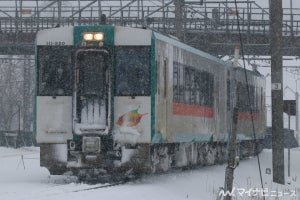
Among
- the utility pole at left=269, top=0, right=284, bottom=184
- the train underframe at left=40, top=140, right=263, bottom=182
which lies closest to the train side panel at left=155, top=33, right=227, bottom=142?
the train underframe at left=40, top=140, right=263, bottom=182

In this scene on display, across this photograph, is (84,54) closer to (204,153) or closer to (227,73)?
(204,153)

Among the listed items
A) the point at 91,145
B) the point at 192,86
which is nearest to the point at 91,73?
the point at 91,145

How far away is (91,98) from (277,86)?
21.5 feet

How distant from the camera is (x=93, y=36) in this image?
17.1 m

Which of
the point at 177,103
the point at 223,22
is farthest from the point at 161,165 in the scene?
the point at 223,22

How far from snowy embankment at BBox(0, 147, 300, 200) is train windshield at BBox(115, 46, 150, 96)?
6.35 ft

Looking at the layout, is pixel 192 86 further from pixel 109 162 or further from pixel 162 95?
pixel 109 162

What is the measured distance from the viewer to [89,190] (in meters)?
14.4

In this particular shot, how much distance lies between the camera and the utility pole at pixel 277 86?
2164cm

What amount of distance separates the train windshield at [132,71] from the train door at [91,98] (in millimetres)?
290

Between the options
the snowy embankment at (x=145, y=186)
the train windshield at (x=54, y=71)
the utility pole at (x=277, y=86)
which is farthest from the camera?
the utility pole at (x=277, y=86)

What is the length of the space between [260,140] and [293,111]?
38.2 ft

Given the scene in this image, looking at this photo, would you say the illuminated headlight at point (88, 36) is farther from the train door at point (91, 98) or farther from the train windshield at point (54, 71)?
the train windshield at point (54, 71)

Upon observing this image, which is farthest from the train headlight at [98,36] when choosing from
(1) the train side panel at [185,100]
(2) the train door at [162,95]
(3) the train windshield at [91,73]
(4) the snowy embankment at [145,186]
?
(4) the snowy embankment at [145,186]
